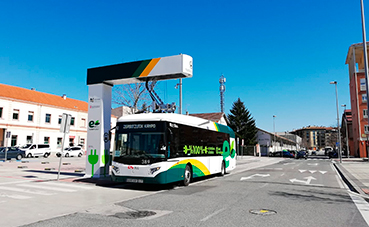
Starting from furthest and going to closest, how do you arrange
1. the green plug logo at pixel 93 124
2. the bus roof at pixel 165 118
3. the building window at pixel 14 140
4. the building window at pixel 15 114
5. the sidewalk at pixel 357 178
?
the building window at pixel 15 114, the building window at pixel 14 140, the green plug logo at pixel 93 124, the sidewalk at pixel 357 178, the bus roof at pixel 165 118

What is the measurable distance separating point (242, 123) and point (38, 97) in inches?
1629

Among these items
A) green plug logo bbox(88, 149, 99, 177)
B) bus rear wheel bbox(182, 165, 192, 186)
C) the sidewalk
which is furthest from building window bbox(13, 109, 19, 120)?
the sidewalk

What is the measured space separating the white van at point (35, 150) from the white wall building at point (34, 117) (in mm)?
3258

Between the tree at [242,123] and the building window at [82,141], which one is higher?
the tree at [242,123]

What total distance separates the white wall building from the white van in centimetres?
326

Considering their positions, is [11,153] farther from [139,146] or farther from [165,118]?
[165,118]

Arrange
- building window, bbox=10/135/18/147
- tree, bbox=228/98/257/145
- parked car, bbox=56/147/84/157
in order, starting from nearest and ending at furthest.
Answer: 1. building window, bbox=10/135/18/147
2. parked car, bbox=56/147/84/157
3. tree, bbox=228/98/257/145

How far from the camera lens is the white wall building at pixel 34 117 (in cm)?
4228

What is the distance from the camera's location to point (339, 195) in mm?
10391

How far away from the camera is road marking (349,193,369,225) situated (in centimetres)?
709

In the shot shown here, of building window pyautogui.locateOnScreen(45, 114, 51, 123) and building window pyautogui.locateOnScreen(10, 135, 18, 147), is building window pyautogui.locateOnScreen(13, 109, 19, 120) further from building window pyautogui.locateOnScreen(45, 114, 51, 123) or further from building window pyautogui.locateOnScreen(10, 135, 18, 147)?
building window pyautogui.locateOnScreen(45, 114, 51, 123)

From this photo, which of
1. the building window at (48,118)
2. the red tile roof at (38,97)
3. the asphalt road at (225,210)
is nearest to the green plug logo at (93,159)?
the asphalt road at (225,210)

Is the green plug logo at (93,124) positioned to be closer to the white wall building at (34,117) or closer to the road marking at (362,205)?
the road marking at (362,205)

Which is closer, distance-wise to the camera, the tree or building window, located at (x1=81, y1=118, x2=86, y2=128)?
building window, located at (x1=81, y1=118, x2=86, y2=128)
